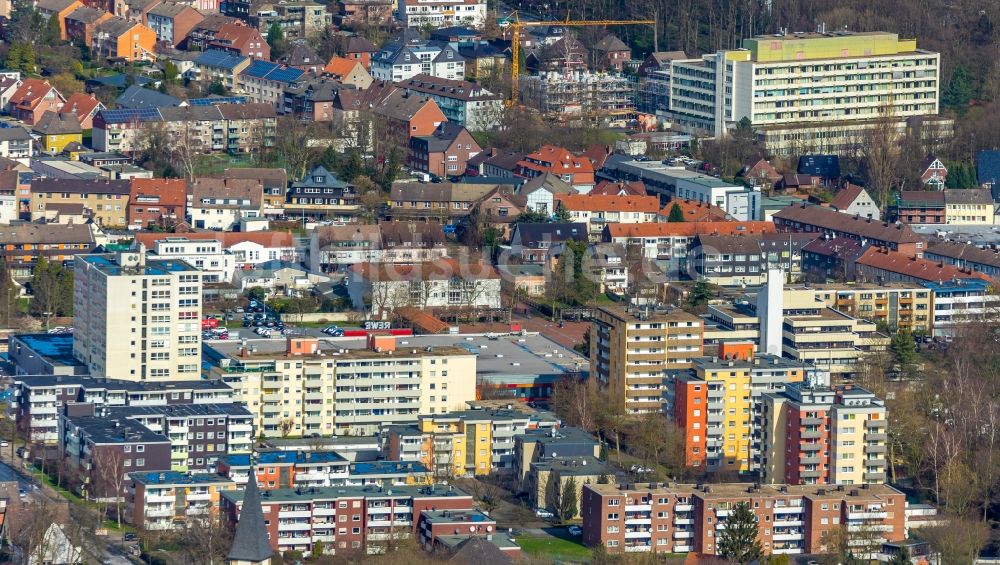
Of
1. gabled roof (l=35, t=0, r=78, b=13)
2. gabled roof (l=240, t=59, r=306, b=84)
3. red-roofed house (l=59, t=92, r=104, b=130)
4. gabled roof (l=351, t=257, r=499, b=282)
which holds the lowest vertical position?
gabled roof (l=351, t=257, r=499, b=282)

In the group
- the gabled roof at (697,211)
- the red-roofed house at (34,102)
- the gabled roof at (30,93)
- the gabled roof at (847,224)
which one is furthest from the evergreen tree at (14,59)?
the gabled roof at (847,224)

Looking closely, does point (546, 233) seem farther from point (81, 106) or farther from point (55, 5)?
point (55, 5)

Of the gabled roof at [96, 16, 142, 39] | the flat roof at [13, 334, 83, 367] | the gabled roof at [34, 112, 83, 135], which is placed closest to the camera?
the flat roof at [13, 334, 83, 367]

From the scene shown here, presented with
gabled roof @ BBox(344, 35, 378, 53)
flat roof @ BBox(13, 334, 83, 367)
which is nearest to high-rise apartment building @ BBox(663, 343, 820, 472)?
flat roof @ BBox(13, 334, 83, 367)

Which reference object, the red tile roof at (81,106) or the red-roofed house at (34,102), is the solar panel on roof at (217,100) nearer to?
the red tile roof at (81,106)

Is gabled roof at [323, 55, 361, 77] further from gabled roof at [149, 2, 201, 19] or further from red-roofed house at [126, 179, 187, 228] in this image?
red-roofed house at [126, 179, 187, 228]

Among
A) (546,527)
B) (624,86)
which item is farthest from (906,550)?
(624,86)

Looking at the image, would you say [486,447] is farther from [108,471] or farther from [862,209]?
[862,209]
